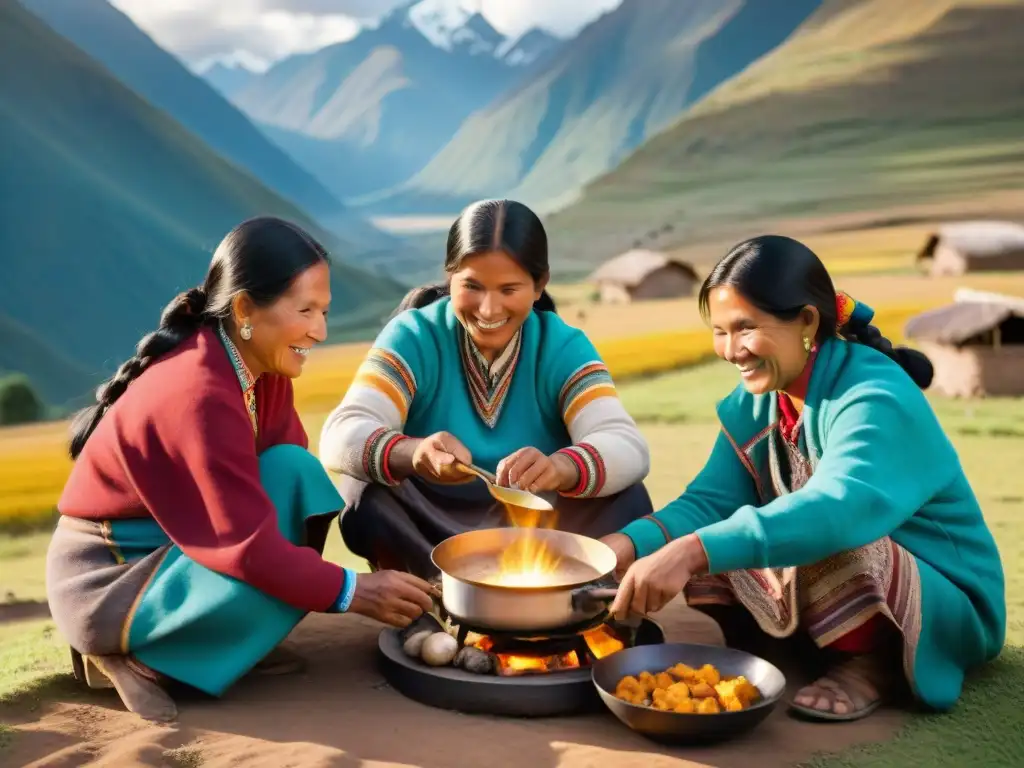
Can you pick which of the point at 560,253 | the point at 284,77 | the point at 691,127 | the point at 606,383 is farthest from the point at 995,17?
the point at 284,77

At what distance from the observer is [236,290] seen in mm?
3018

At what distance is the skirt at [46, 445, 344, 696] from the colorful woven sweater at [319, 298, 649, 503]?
26.0 inches

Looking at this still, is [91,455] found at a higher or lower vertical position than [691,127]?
lower

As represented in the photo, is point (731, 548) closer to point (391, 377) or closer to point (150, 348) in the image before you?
point (391, 377)

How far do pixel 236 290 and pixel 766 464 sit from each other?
162 centimetres

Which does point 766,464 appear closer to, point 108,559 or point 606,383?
point 606,383

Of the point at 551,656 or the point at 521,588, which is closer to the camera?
→ the point at 521,588

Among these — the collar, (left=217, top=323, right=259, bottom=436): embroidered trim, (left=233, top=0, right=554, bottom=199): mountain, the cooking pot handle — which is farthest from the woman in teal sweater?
(left=233, top=0, right=554, bottom=199): mountain

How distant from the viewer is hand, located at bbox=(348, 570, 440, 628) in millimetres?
2967

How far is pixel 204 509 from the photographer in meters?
2.90

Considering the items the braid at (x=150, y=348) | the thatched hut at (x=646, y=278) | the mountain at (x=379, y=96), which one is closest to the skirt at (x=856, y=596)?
the braid at (x=150, y=348)

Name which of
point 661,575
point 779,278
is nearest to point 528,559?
point 661,575

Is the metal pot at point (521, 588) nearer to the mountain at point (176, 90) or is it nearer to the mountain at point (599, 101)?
the mountain at point (176, 90)

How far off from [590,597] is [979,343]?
7449mm
